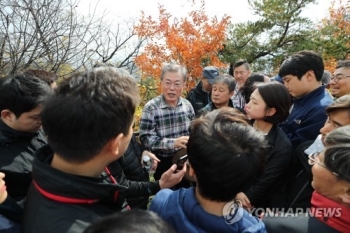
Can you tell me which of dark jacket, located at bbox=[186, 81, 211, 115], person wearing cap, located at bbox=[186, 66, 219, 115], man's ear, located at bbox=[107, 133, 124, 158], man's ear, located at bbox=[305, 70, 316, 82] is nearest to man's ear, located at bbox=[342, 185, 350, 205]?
man's ear, located at bbox=[107, 133, 124, 158]

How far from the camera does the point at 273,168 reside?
2.02 m

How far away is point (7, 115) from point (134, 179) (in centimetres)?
86

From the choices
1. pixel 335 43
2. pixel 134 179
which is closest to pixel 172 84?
pixel 134 179

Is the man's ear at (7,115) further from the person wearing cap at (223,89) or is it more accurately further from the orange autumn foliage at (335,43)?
the orange autumn foliage at (335,43)

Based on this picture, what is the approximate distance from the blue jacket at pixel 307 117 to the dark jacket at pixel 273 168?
0.22 metres

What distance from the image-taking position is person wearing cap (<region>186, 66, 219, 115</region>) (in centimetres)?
424

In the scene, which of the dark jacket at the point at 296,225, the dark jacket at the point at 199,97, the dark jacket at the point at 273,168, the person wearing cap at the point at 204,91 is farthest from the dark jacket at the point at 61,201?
the dark jacket at the point at 199,97

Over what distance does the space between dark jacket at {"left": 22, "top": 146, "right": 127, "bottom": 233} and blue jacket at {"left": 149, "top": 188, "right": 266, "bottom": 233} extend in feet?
0.85

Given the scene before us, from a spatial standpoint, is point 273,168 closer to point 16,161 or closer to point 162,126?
point 162,126

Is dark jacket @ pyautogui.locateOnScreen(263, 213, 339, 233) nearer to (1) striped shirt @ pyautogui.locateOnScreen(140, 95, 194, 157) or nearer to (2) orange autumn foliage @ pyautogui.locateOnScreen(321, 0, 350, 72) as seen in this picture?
(1) striped shirt @ pyautogui.locateOnScreen(140, 95, 194, 157)

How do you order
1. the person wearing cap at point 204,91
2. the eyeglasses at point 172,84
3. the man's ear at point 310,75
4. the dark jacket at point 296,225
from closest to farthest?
the dark jacket at point 296,225 < the man's ear at point 310,75 < the eyeglasses at point 172,84 < the person wearing cap at point 204,91

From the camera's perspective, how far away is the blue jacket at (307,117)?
2188 mm

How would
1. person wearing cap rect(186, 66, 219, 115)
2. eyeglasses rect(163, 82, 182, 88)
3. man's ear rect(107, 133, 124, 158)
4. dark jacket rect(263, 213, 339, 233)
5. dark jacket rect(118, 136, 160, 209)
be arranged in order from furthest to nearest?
1. person wearing cap rect(186, 66, 219, 115)
2. eyeglasses rect(163, 82, 182, 88)
3. dark jacket rect(118, 136, 160, 209)
4. dark jacket rect(263, 213, 339, 233)
5. man's ear rect(107, 133, 124, 158)

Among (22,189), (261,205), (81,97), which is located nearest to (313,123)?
(261,205)
